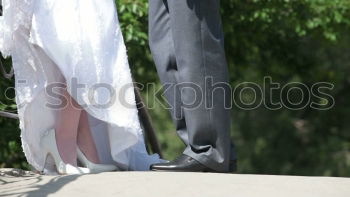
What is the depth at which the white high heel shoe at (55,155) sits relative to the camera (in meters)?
4.55

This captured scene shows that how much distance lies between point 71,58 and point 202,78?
0.60 metres

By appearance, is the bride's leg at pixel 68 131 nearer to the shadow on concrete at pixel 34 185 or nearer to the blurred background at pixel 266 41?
the shadow on concrete at pixel 34 185

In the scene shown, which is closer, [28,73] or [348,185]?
[348,185]

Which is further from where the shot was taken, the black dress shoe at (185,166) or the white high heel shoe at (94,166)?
the white high heel shoe at (94,166)

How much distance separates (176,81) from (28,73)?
68 cm

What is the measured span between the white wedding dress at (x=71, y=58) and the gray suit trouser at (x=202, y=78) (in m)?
0.26

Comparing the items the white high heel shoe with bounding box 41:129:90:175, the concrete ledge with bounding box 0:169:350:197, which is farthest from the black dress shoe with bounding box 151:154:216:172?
the white high heel shoe with bounding box 41:129:90:175

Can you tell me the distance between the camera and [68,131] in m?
4.65

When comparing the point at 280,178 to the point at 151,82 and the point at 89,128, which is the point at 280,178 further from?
the point at 151,82

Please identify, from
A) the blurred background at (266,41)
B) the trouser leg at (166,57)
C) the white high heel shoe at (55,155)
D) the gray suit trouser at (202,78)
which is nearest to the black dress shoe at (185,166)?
the gray suit trouser at (202,78)

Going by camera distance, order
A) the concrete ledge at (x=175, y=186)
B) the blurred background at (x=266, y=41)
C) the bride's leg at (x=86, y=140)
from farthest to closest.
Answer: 1. the blurred background at (x=266, y=41)
2. the bride's leg at (x=86, y=140)
3. the concrete ledge at (x=175, y=186)

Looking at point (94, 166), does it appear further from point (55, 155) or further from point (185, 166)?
point (185, 166)

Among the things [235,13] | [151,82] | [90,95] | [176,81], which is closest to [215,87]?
[176,81]

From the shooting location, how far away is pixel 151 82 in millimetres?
8430
